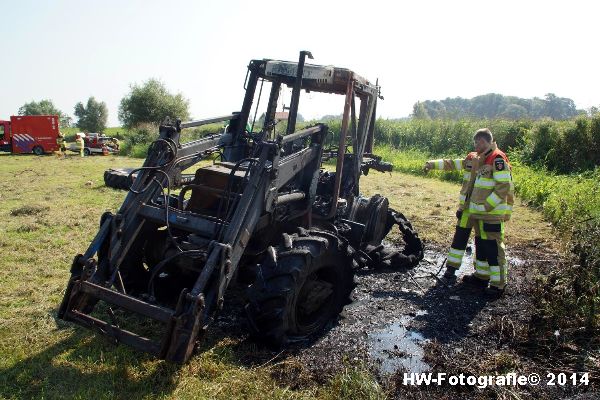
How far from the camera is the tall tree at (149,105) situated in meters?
37.5

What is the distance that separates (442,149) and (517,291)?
61.5 feet

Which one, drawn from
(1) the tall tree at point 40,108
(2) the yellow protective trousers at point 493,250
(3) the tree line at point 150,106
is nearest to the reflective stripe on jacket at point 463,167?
(2) the yellow protective trousers at point 493,250

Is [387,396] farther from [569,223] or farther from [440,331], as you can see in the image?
[569,223]

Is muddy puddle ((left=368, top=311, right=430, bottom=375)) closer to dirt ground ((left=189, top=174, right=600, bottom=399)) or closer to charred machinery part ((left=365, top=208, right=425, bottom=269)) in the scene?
dirt ground ((left=189, top=174, right=600, bottom=399))

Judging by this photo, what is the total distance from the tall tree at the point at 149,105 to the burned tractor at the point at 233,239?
1318 inches

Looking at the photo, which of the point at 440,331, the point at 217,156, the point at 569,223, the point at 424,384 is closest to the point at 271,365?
the point at 424,384

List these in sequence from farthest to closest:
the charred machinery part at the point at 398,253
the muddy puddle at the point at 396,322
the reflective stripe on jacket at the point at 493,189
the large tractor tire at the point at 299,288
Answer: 1. the charred machinery part at the point at 398,253
2. the reflective stripe on jacket at the point at 493,189
3. the muddy puddle at the point at 396,322
4. the large tractor tire at the point at 299,288

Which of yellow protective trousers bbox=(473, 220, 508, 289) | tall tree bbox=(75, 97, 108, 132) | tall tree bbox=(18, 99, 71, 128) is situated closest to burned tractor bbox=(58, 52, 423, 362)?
yellow protective trousers bbox=(473, 220, 508, 289)

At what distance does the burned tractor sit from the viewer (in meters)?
3.65

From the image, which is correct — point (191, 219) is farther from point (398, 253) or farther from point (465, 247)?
point (465, 247)

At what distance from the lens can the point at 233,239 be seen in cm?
383

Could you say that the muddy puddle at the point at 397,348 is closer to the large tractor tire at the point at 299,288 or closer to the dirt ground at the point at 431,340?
the dirt ground at the point at 431,340

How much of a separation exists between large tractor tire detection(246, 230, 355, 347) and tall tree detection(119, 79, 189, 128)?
34869mm

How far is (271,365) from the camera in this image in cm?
379
